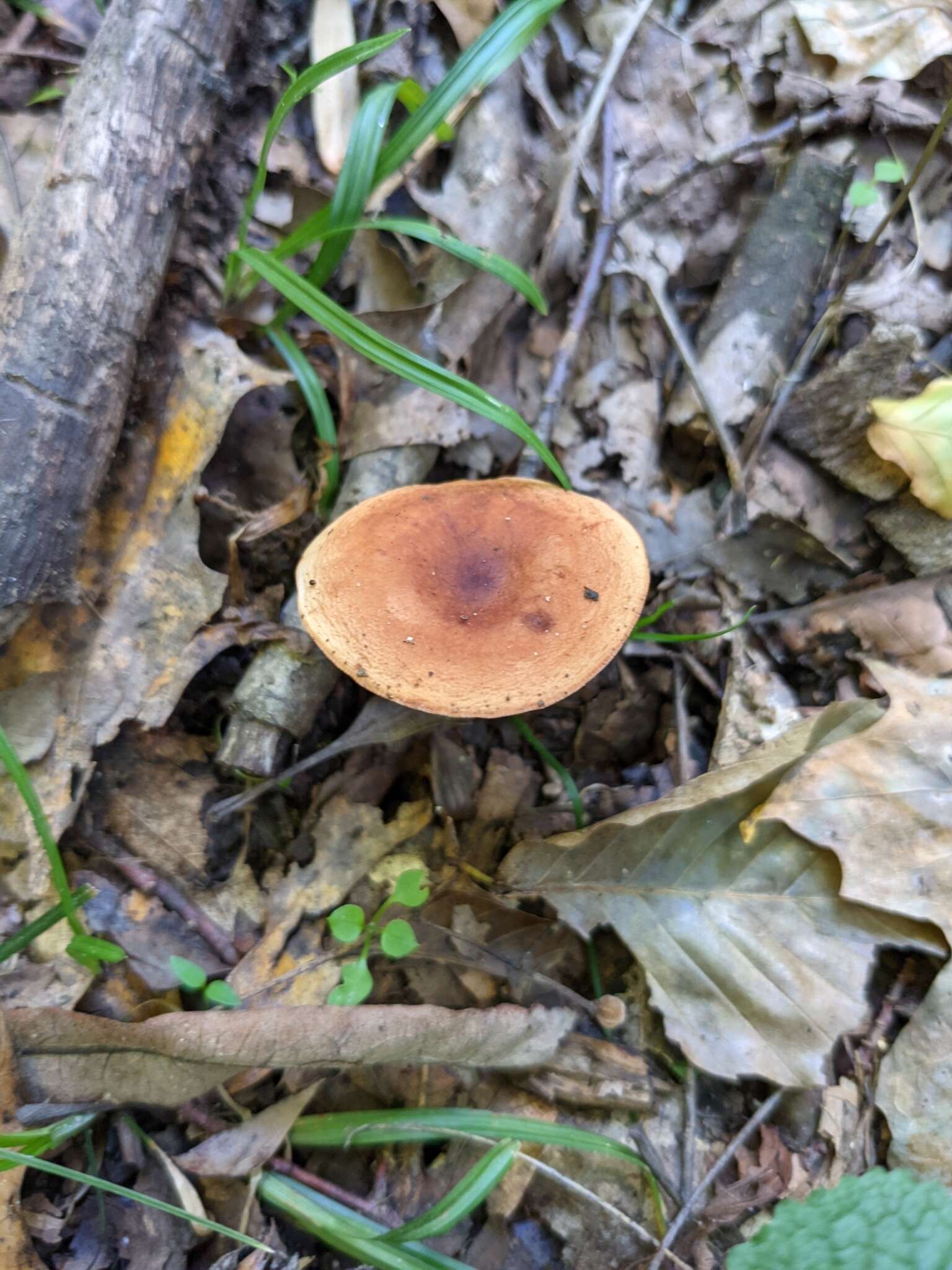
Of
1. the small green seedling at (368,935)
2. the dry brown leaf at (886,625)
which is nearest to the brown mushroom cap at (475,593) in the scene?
the small green seedling at (368,935)

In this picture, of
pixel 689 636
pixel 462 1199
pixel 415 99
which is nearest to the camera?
pixel 462 1199

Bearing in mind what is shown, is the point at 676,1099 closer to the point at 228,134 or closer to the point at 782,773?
the point at 782,773

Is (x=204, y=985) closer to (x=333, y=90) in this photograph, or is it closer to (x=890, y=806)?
(x=890, y=806)

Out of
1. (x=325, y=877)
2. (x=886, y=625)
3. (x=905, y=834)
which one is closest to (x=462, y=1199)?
(x=325, y=877)

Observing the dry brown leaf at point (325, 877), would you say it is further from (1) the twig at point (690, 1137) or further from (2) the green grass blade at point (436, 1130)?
(1) the twig at point (690, 1137)

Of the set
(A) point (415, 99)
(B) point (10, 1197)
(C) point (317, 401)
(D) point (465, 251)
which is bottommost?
(B) point (10, 1197)

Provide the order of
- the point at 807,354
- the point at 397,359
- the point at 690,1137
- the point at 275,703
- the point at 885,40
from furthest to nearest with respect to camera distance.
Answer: the point at 885,40, the point at 807,354, the point at 397,359, the point at 275,703, the point at 690,1137

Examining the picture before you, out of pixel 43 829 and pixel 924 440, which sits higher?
pixel 924 440
